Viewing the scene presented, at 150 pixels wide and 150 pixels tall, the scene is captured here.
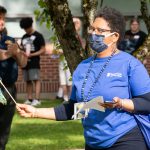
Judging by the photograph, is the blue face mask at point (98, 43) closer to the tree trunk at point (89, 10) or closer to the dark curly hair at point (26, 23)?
the tree trunk at point (89, 10)

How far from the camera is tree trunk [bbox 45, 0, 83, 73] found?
20.6 ft

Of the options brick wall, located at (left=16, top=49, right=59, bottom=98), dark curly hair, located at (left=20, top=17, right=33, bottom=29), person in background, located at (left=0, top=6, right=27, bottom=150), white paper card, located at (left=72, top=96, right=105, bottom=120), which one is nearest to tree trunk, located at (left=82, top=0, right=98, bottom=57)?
person in background, located at (left=0, top=6, right=27, bottom=150)

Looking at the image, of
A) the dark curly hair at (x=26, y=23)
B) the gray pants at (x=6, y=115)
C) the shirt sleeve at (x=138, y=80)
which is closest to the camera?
the shirt sleeve at (x=138, y=80)

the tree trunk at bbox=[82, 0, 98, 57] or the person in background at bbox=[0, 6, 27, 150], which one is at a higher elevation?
the tree trunk at bbox=[82, 0, 98, 57]

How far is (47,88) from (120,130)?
1130 centimetres

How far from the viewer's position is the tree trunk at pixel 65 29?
6.27m

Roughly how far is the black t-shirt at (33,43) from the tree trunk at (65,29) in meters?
7.38

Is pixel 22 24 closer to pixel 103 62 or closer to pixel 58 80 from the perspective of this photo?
pixel 58 80

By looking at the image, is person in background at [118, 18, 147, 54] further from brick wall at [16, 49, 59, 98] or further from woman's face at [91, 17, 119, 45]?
woman's face at [91, 17, 119, 45]

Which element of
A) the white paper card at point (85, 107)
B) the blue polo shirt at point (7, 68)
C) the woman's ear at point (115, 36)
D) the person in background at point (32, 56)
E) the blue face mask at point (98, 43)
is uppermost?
the woman's ear at point (115, 36)

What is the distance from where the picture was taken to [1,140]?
24.0 ft

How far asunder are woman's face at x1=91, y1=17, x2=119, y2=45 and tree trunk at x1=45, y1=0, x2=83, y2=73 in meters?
1.88

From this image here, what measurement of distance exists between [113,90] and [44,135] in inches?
224

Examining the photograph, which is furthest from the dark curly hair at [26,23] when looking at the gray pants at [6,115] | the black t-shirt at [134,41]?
the gray pants at [6,115]
